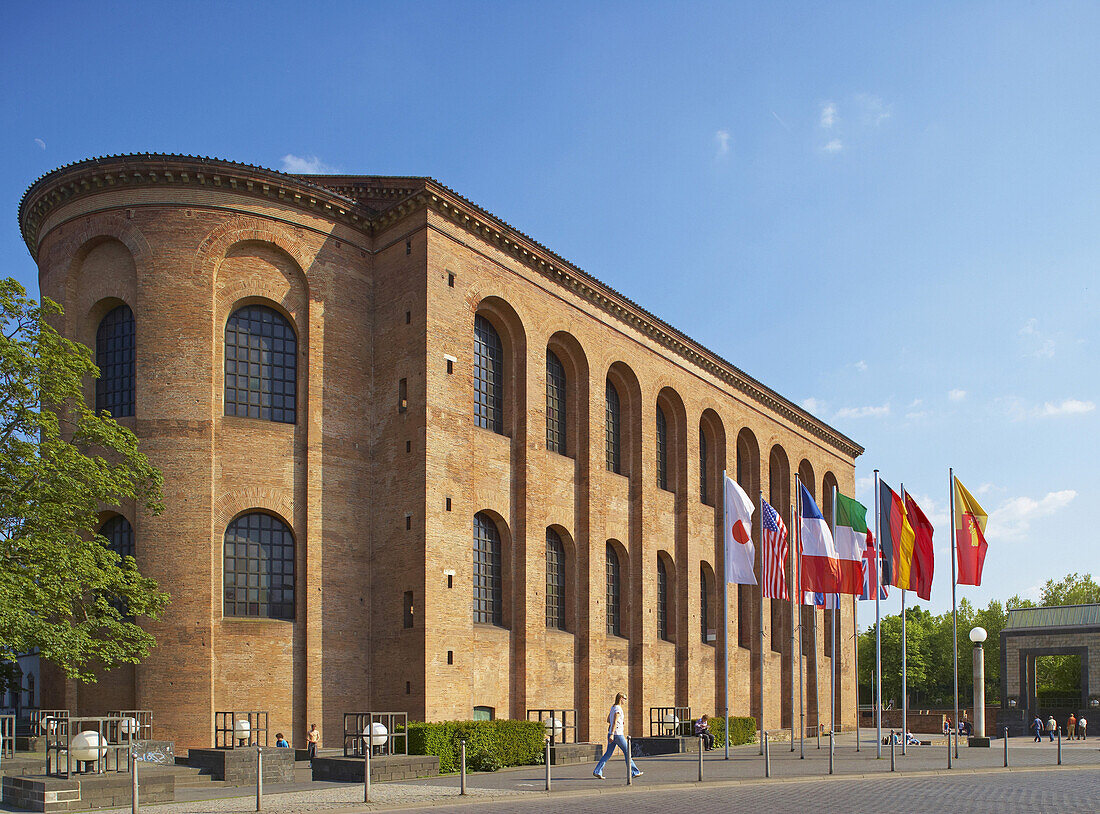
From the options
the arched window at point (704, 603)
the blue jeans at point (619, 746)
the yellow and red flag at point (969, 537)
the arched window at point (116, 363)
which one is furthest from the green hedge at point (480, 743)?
the arched window at point (704, 603)

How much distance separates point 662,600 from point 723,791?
2255 cm

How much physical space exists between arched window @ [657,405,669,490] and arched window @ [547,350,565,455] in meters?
7.75

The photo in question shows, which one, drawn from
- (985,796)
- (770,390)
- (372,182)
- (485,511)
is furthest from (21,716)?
(770,390)

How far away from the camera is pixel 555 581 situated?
35500 mm

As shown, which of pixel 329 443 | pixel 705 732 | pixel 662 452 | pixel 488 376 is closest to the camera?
pixel 329 443

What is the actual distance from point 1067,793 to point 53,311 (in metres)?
26.2

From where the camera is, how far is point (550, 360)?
123ft

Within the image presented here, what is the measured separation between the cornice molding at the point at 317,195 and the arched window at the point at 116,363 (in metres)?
3.86

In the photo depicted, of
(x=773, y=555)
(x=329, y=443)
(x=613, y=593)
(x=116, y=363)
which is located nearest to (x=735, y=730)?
(x=613, y=593)

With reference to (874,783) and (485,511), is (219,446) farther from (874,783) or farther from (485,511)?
(874,783)

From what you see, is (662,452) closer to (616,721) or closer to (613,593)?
(613,593)

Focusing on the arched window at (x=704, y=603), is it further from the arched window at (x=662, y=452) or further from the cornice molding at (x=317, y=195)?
the cornice molding at (x=317, y=195)

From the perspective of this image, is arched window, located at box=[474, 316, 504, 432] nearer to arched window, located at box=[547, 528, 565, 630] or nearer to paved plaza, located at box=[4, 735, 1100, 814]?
arched window, located at box=[547, 528, 565, 630]

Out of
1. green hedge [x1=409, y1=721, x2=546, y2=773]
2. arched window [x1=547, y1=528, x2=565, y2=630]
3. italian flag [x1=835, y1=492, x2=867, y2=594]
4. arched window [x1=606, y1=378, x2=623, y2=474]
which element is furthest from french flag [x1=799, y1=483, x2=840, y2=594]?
arched window [x1=606, y1=378, x2=623, y2=474]
